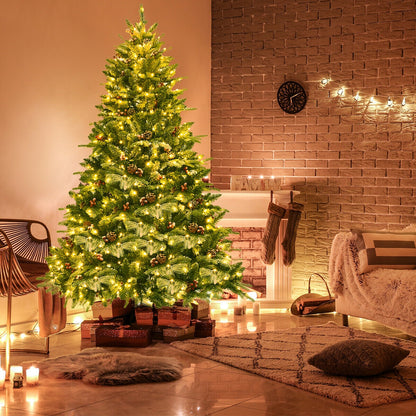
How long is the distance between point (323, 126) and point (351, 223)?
0.92 metres

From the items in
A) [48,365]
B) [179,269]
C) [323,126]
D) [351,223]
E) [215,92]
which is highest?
[215,92]

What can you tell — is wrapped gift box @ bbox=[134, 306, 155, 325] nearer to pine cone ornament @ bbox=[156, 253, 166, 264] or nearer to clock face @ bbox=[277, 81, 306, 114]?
pine cone ornament @ bbox=[156, 253, 166, 264]

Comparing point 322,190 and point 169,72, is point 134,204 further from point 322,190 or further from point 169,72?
Result: point 322,190

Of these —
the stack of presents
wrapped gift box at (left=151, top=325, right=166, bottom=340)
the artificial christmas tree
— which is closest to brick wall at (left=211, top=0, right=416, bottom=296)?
the artificial christmas tree

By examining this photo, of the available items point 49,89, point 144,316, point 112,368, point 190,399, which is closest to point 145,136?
point 49,89

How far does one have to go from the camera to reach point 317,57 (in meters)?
6.29

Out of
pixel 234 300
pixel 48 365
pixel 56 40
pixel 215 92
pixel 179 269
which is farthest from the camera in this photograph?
pixel 215 92

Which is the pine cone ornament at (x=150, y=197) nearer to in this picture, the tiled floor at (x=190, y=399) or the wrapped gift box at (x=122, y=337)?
the wrapped gift box at (x=122, y=337)

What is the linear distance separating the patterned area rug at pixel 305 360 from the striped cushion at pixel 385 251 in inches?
19.9

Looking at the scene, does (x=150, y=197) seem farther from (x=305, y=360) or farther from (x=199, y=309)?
(x=305, y=360)

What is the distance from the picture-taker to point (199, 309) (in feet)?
16.5

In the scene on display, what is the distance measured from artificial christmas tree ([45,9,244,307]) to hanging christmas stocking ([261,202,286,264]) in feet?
3.61

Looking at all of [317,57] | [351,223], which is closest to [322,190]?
[351,223]

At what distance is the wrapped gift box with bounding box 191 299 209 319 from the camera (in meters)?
5.00
